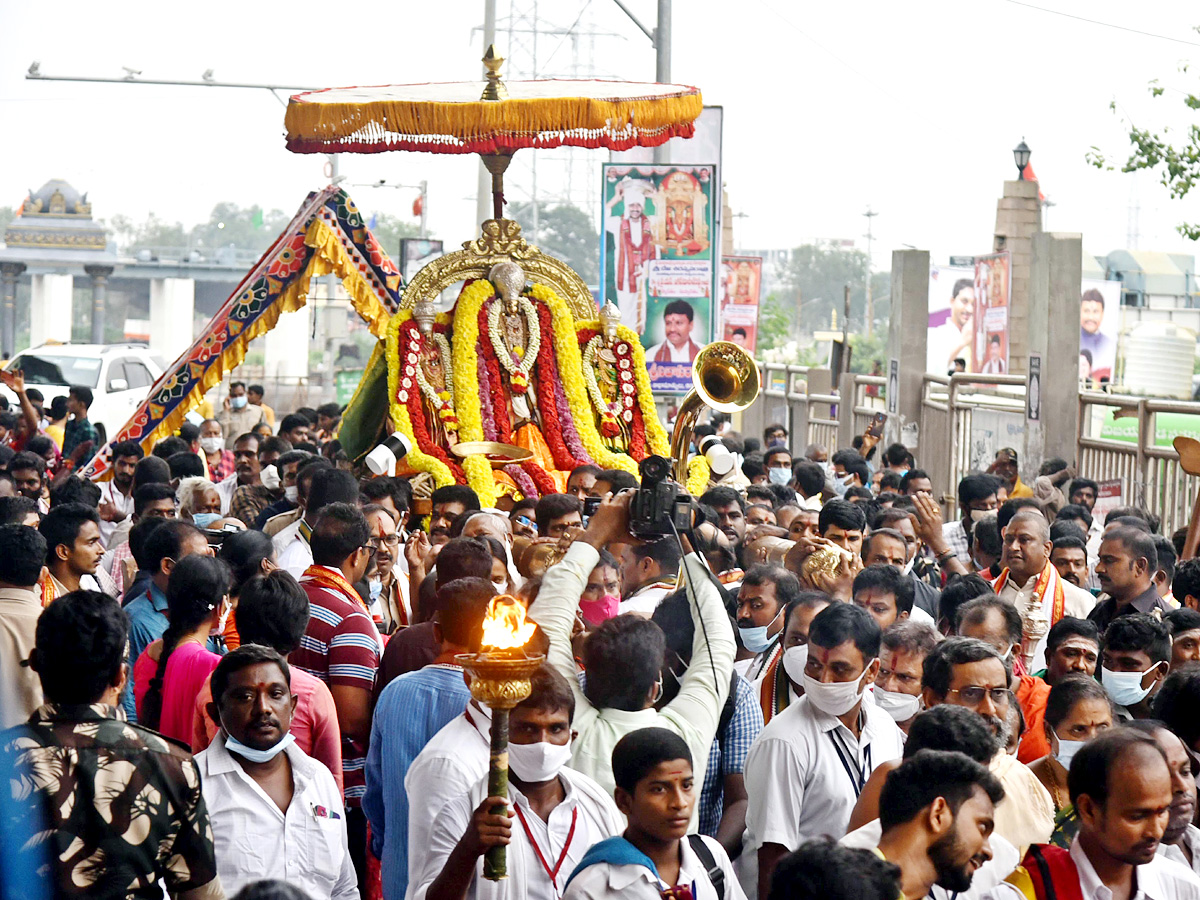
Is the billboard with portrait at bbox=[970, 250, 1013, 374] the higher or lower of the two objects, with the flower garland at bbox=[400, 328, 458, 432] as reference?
higher

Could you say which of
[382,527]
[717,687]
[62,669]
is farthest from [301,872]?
[382,527]

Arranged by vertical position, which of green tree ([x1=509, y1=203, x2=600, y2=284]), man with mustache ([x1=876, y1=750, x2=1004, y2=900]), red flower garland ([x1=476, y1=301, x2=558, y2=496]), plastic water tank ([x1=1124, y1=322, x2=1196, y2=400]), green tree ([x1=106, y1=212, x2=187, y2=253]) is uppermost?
green tree ([x1=509, y1=203, x2=600, y2=284])

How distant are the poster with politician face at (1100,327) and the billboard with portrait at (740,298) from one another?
737 centimetres

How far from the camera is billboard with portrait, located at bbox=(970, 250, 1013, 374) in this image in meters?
24.1

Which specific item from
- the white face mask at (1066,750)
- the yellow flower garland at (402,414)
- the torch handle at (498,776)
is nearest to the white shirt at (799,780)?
the white face mask at (1066,750)

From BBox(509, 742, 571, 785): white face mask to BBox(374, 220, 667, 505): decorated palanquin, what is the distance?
30.2 ft

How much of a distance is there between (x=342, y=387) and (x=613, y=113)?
23754 mm

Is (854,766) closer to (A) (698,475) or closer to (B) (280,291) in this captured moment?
(A) (698,475)

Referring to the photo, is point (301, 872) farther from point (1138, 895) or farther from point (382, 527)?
point (382, 527)

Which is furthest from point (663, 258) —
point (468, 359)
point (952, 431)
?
point (952, 431)

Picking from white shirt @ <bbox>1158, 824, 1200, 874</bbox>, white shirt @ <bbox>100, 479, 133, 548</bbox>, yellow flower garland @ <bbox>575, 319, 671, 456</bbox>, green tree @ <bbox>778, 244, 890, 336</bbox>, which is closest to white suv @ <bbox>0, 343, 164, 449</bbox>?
yellow flower garland @ <bbox>575, 319, 671, 456</bbox>

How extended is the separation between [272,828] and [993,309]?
22.0 meters

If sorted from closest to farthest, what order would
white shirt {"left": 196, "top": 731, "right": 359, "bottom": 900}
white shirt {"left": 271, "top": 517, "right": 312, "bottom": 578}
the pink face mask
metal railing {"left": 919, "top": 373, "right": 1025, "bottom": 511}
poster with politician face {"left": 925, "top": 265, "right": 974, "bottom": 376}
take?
white shirt {"left": 196, "top": 731, "right": 359, "bottom": 900}, the pink face mask, white shirt {"left": 271, "top": 517, "right": 312, "bottom": 578}, metal railing {"left": 919, "top": 373, "right": 1025, "bottom": 511}, poster with politician face {"left": 925, "top": 265, "right": 974, "bottom": 376}

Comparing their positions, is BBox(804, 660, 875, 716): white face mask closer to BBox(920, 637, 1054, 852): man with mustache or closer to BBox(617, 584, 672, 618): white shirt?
BBox(920, 637, 1054, 852): man with mustache
